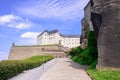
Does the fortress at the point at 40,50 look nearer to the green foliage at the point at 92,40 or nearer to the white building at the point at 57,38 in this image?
the white building at the point at 57,38

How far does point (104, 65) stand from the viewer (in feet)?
55.7

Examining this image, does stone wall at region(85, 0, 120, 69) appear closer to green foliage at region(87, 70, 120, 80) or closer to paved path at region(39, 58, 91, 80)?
green foliage at region(87, 70, 120, 80)

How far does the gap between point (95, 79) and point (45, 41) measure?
7556cm

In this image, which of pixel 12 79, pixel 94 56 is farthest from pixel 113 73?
pixel 94 56

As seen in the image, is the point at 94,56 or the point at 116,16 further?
the point at 94,56

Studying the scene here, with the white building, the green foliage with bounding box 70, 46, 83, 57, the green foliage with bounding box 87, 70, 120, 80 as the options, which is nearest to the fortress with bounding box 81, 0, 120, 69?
the green foliage with bounding box 87, 70, 120, 80

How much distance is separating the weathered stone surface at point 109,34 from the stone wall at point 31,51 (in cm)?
4285

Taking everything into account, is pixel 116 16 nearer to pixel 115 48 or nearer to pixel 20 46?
pixel 115 48

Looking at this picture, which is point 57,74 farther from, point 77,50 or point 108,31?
point 77,50

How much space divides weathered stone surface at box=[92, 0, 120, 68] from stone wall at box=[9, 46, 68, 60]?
42852 mm

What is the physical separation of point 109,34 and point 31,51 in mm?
50377

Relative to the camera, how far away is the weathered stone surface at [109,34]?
54.2 ft

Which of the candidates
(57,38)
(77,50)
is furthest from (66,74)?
(57,38)

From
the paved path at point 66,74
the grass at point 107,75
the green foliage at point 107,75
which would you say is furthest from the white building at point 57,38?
the green foliage at point 107,75
